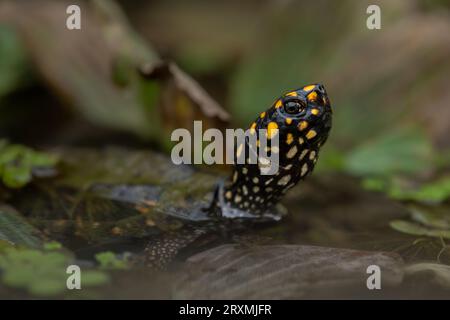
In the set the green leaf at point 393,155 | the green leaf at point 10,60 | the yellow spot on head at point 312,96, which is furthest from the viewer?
the green leaf at point 10,60

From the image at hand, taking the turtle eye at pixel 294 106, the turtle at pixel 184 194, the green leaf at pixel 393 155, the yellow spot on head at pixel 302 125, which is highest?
the green leaf at pixel 393 155

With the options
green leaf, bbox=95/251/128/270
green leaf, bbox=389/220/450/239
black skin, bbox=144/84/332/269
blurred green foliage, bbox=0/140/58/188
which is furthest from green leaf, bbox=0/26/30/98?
green leaf, bbox=389/220/450/239

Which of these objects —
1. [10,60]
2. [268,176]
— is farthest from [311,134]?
[10,60]

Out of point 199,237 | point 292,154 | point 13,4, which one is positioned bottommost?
point 199,237

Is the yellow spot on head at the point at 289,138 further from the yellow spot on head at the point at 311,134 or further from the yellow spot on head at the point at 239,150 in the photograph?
the yellow spot on head at the point at 239,150

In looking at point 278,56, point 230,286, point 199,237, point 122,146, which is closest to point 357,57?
point 278,56

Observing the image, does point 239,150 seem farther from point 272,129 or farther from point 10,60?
point 10,60

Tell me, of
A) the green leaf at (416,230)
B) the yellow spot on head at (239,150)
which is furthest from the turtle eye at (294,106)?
the green leaf at (416,230)

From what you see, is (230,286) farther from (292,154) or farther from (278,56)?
(278,56)
